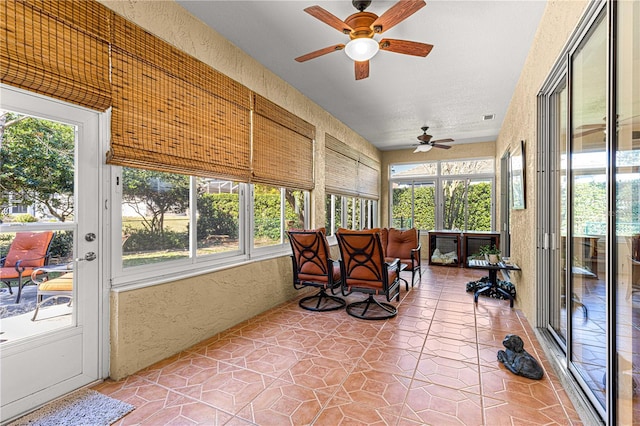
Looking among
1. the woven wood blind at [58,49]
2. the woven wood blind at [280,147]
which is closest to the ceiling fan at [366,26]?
the woven wood blind at [280,147]

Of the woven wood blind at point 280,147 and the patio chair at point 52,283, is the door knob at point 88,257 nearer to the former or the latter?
the patio chair at point 52,283

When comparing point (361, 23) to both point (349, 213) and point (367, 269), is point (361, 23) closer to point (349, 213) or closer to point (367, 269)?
point (367, 269)

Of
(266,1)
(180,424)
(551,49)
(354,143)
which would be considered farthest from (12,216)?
(354,143)

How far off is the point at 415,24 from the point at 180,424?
3.60 metres

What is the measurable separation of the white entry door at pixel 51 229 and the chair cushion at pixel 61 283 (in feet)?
0.10

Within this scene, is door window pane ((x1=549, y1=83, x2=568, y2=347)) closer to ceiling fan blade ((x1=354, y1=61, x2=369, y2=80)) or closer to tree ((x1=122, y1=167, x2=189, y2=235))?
ceiling fan blade ((x1=354, y1=61, x2=369, y2=80))

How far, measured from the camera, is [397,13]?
82.6 inches

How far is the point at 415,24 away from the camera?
2.76 metres

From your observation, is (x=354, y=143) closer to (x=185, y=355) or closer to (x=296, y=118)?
(x=296, y=118)

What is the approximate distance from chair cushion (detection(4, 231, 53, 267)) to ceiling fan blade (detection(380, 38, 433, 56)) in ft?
9.28

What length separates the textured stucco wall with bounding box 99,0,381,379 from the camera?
2.17 meters

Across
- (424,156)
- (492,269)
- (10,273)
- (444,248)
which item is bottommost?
(444,248)

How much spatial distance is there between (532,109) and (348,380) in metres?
3.12

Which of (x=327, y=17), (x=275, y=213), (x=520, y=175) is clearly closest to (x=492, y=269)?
(x=520, y=175)
